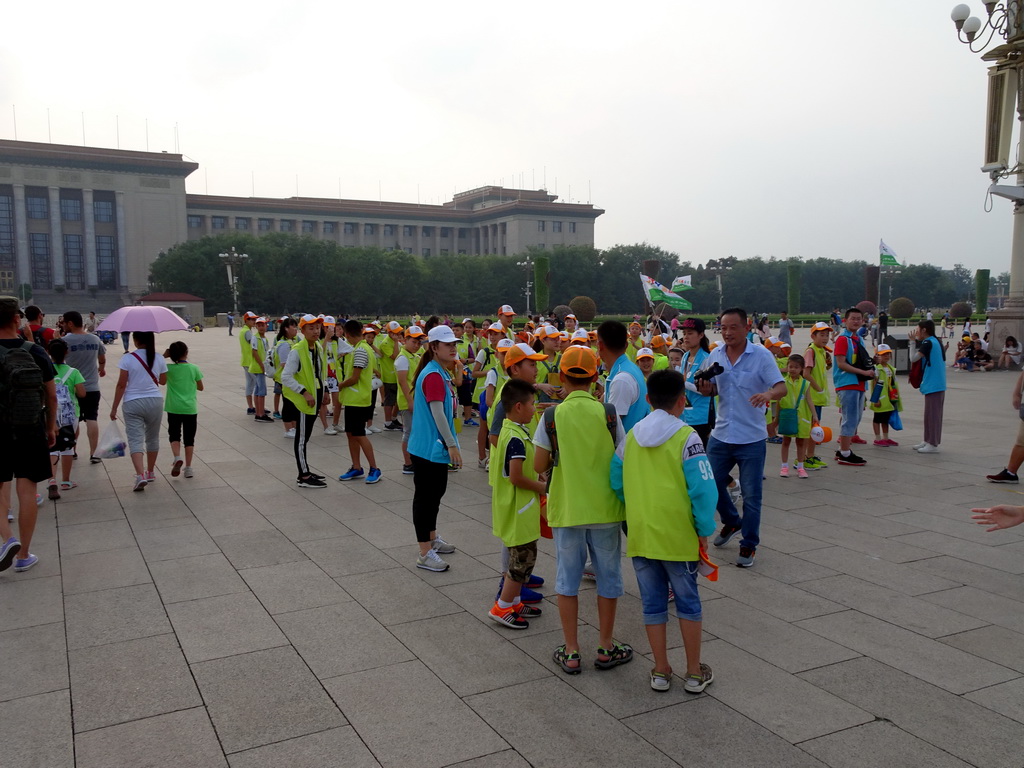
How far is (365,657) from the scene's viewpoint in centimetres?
408

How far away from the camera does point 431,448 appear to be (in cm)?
531

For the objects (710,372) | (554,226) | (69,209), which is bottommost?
(710,372)

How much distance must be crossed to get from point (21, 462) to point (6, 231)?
85.7m

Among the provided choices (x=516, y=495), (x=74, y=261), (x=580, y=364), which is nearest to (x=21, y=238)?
(x=74, y=261)

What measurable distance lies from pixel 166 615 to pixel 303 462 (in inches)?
133

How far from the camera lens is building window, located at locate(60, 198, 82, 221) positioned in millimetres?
78375

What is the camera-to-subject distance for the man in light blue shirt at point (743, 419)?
5.49 metres

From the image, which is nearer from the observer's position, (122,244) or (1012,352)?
(1012,352)

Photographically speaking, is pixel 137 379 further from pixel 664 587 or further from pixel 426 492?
pixel 664 587

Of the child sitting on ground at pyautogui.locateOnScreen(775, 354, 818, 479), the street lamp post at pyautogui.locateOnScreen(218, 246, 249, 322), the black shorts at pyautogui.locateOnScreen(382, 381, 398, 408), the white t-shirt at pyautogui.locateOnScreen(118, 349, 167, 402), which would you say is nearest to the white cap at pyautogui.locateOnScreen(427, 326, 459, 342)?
the white t-shirt at pyautogui.locateOnScreen(118, 349, 167, 402)

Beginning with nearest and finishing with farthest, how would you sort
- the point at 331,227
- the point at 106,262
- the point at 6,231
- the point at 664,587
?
the point at 664,587 → the point at 6,231 → the point at 106,262 → the point at 331,227

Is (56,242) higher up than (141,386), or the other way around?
(56,242)

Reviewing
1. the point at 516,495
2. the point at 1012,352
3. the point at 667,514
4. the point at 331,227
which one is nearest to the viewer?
the point at 667,514

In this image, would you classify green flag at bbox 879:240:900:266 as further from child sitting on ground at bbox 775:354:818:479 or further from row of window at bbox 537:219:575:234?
row of window at bbox 537:219:575:234
